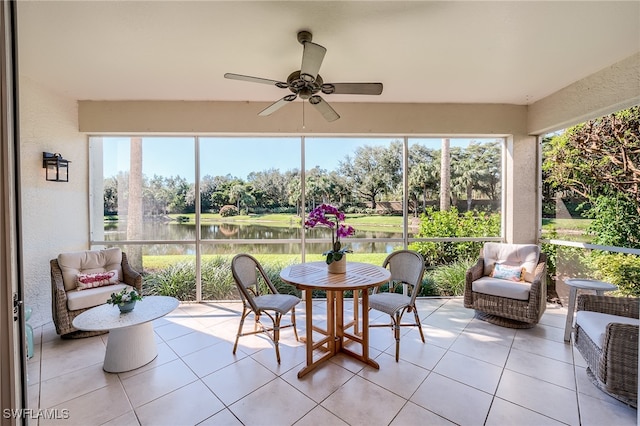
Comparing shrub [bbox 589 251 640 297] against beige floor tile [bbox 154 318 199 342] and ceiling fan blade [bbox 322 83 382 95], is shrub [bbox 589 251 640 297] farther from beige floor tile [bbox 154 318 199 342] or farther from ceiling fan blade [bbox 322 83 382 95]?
beige floor tile [bbox 154 318 199 342]

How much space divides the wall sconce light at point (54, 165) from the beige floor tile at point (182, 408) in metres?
3.01

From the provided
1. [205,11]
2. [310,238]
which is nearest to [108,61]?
[205,11]

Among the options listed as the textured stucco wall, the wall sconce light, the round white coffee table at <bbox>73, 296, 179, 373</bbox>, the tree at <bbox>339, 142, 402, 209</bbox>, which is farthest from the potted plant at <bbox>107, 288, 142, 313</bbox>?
the tree at <bbox>339, 142, 402, 209</bbox>

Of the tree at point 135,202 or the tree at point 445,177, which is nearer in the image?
the tree at point 135,202

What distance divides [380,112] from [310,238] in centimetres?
211

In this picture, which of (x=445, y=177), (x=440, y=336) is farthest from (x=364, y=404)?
(x=445, y=177)

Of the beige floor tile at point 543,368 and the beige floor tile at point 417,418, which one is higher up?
the beige floor tile at point 543,368

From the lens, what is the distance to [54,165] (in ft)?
10.5

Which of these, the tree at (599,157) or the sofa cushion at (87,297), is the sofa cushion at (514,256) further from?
the sofa cushion at (87,297)

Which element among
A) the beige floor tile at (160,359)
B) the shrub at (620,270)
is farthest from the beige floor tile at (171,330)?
the shrub at (620,270)

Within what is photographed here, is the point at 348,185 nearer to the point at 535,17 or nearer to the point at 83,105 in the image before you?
the point at 535,17

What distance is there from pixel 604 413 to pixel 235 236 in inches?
158

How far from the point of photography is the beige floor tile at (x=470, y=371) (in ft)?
6.81

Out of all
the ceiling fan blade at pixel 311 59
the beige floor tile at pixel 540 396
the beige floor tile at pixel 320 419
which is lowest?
the beige floor tile at pixel 540 396
